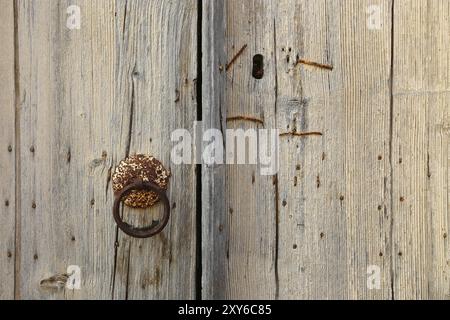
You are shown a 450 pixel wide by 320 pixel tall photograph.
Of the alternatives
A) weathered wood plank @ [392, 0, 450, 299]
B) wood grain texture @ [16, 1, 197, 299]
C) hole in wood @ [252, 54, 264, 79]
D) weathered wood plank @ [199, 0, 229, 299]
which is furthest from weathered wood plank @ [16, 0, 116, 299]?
weathered wood plank @ [392, 0, 450, 299]

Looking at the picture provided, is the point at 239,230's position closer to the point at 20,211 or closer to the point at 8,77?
the point at 20,211

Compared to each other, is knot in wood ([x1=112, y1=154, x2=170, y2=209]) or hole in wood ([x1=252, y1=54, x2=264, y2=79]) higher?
hole in wood ([x1=252, y1=54, x2=264, y2=79])

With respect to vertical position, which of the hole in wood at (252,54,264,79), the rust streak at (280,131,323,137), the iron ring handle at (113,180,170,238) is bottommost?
the iron ring handle at (113,180,170,238)

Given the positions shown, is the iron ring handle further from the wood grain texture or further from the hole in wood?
the hole in wood

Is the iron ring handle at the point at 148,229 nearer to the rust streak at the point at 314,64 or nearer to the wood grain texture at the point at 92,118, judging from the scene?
the wood grain texture at the point at 92,118

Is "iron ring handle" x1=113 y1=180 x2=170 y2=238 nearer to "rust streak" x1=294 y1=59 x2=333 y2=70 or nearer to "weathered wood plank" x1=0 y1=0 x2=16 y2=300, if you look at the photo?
"weathered wood plank" x1=0 y1=0 x2=16 y2=300

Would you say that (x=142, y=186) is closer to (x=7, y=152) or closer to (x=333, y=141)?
(x=7, y=152)

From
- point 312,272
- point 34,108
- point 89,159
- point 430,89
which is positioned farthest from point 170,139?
point 430,89

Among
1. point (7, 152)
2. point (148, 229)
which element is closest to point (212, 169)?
point (148, 229)
